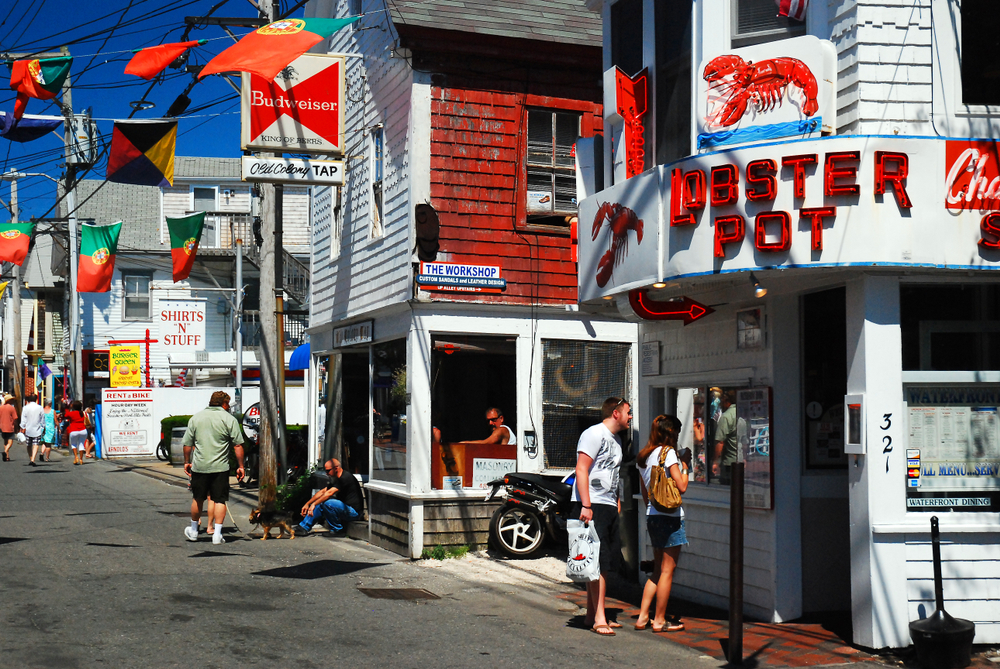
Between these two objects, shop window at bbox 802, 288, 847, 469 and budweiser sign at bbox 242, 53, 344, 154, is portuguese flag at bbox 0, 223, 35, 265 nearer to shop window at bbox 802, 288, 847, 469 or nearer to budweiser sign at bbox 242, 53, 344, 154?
budweiser sign at bbox 242, 53, 344, 154

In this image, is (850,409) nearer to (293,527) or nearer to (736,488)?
Result: (736,488)

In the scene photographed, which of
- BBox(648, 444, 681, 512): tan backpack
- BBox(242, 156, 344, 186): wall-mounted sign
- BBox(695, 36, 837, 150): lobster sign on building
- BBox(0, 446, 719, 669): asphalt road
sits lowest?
BBox(0, 446, 719, 669): asphalt road

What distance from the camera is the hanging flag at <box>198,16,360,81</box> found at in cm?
1198

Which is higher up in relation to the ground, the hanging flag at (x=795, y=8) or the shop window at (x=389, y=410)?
the hanging flag at (x=795, y=8)

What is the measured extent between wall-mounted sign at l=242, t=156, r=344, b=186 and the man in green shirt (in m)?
2.76

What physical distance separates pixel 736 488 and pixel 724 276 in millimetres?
1880

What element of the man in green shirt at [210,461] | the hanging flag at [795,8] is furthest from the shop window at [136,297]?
the hanging flag at [795,8]

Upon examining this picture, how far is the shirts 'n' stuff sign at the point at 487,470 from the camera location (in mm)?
13242

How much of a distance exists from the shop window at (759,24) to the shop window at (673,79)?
499 mm

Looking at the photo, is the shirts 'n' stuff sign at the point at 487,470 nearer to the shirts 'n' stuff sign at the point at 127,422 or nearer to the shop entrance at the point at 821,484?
the shop entrance at the point at 821,484

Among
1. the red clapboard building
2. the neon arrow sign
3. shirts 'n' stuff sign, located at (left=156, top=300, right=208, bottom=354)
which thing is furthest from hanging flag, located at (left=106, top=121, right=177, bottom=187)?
shirts 'n' stuff sign, located at (left=156, top=300, right=208, bottom=354)

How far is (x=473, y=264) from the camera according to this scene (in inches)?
523

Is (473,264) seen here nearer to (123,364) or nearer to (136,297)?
(123,364)

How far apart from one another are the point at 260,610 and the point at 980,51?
7.26 metres
